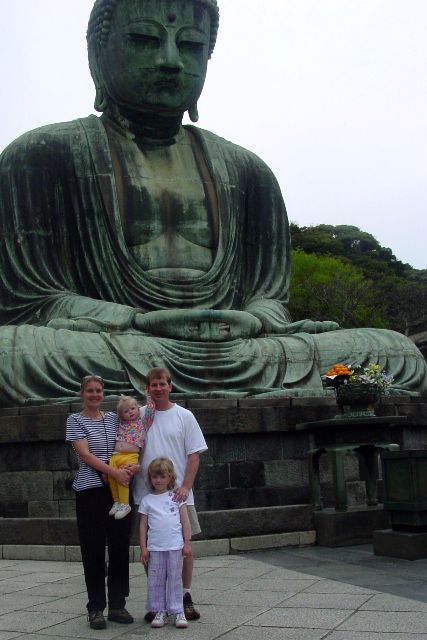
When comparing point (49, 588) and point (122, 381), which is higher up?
point (122, 381)

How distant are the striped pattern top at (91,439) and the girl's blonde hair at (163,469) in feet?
0.85

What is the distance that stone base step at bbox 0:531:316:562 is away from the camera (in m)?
7.19

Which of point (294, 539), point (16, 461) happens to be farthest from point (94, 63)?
point (294, 539)

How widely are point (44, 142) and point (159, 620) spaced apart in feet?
23.8

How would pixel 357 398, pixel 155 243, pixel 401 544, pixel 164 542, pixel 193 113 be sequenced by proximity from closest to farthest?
pixel 164 542 < pixel 401 544 < pixel 357 398 < pixel 155 243 < pixel 193 113

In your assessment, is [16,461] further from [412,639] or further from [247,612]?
[412,639]

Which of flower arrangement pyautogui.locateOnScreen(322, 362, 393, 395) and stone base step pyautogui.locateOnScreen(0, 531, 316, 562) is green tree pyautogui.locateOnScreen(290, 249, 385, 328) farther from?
stone base step pyautogui.locateOnScreen(0, 531, 316, 562)

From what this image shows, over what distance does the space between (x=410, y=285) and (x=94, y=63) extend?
26.6 meters

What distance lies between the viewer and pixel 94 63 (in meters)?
11.4

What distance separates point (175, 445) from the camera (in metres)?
4.88

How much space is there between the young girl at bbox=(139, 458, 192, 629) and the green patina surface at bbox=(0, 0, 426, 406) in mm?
4085

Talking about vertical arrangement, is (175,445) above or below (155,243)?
below

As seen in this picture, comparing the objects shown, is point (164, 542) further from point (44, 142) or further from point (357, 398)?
point (44, 142)

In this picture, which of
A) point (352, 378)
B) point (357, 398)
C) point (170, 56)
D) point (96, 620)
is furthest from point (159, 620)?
point (170, 56)
